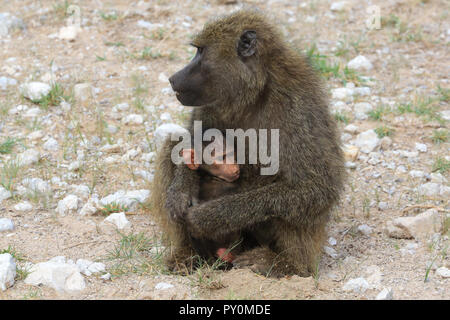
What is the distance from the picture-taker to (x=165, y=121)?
15.1ft

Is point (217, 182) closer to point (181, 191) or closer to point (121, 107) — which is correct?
point (181, 191)

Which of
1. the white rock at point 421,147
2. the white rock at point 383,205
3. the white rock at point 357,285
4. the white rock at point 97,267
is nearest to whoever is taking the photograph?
the white rock at point 357,285

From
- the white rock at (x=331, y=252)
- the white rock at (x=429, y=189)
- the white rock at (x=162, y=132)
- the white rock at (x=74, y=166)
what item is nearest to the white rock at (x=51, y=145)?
the white rock at (x=74, y=166)

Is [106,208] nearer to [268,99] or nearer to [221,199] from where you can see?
[221,199]

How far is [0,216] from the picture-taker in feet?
11.9

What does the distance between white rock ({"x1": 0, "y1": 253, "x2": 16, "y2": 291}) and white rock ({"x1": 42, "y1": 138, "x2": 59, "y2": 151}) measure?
4.68 feet

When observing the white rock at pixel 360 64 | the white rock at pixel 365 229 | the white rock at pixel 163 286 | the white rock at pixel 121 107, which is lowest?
the white rock at pixel 365 229

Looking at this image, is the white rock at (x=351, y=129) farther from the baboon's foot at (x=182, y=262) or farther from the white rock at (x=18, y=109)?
the white rock at (x=18, y=109)

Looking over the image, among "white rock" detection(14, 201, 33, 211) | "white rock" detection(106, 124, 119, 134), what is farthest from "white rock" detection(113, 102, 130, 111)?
"white rock" detection(14, 201, 33, 211)

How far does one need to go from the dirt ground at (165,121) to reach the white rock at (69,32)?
46mm

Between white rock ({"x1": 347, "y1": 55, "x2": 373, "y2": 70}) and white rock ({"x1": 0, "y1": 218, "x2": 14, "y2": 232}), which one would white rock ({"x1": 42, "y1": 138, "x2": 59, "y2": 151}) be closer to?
white rock ({"x1": 0, "y1": 218, "x2": 14, "y2": 232})

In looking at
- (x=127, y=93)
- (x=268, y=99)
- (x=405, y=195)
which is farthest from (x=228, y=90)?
(x=127, y=93)

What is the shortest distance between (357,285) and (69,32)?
12.1ft

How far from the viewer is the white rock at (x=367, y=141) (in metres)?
4.30
